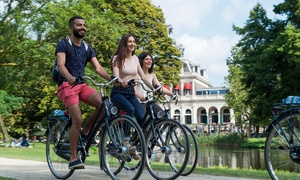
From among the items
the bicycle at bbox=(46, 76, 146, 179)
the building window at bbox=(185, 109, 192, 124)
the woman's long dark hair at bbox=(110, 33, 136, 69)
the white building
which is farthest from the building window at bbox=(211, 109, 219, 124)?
the bicycle at bbox=(46, 76, 146, 179)

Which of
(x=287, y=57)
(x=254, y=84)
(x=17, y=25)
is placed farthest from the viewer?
(x=254, y=84)

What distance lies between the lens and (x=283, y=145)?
5633 mm

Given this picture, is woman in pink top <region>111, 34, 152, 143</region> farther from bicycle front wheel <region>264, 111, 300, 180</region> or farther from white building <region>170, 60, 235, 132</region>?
white building <region>170, 60, 235, 132</region>

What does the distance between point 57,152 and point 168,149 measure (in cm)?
153

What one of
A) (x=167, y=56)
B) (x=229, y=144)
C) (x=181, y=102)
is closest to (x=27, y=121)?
(x=167, y=56)

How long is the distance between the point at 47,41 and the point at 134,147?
17589 millimetres

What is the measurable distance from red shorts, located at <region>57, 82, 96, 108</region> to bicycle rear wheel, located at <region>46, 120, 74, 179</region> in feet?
1.89

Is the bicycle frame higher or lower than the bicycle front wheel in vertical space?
higher

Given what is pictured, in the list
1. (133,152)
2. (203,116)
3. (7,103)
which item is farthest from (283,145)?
(203,116)

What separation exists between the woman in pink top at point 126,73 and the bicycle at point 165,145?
0.24 meters

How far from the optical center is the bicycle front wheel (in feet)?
18.1

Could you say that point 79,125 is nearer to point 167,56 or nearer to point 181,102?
point 167,56

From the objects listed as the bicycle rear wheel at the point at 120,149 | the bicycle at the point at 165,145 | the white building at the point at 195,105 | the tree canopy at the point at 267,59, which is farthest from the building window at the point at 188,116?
the bicycle rear wheel at the point at 120,149

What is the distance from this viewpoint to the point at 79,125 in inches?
244
